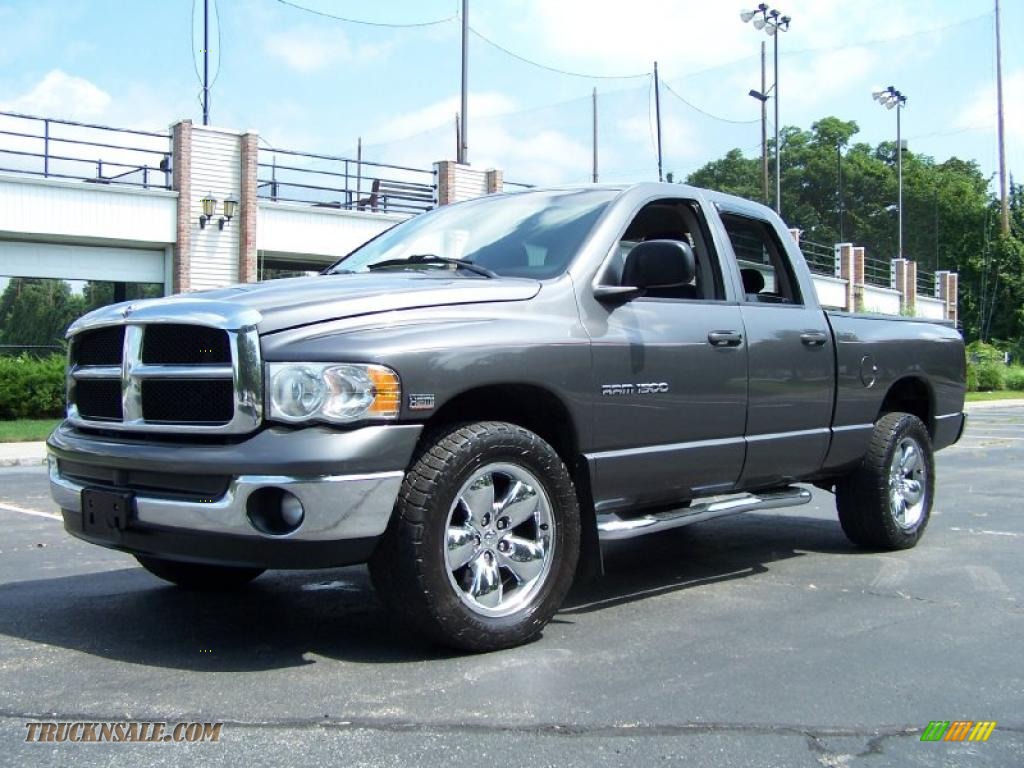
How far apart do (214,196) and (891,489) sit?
72.7ft

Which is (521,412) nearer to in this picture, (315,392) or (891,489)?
(315,392)

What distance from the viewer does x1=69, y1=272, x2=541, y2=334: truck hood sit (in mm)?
3986

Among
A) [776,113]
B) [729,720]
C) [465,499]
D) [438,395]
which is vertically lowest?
[729,720]

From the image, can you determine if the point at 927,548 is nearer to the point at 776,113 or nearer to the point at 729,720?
the point at 729,720

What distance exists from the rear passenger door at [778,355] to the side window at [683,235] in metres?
0.13

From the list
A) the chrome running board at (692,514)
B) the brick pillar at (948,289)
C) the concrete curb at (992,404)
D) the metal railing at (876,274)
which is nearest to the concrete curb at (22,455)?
the chrome running board at (692,514)

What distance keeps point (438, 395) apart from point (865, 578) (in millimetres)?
3039

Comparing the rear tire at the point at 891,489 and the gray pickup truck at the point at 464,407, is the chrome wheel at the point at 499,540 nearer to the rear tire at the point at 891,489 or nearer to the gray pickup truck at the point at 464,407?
the gray pickup truck at the point at 464,407

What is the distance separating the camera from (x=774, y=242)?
632cm

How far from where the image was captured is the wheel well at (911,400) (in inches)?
275

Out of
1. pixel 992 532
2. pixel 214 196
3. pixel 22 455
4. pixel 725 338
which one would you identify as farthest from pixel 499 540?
pixel 214 196

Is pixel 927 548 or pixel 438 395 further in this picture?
pixel 927 548

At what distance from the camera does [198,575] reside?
5.27 metres

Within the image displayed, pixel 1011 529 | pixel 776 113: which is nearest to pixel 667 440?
pixel 1011 529
